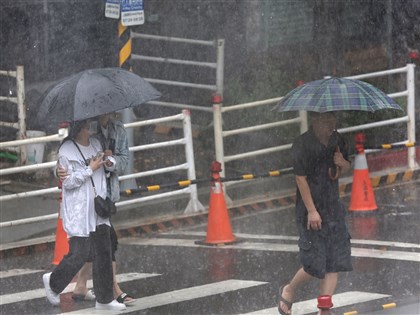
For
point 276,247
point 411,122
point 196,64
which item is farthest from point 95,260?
point 196,64

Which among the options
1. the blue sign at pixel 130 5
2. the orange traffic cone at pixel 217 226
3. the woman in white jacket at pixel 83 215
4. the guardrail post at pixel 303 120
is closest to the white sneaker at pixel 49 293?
the woman in white jacket at pixel 83 215

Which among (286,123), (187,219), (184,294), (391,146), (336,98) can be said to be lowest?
(184,294)

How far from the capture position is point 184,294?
10.4 meters

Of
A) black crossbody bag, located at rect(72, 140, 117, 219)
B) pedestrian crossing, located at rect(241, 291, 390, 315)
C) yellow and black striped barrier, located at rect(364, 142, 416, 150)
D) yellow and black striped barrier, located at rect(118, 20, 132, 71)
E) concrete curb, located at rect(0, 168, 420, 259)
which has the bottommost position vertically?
pedestrian crossing, located at rect(241, 291, 390, 315)

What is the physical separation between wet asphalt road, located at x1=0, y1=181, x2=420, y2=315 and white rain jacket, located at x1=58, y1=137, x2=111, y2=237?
0.87m

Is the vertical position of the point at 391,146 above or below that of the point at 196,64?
below

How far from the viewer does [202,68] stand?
20.1 m

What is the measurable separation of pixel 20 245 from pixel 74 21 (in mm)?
7773

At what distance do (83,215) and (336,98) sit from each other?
2503 millimetres

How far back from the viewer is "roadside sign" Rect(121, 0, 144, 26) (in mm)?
14648

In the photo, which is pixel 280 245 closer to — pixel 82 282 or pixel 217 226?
pixel 217 226

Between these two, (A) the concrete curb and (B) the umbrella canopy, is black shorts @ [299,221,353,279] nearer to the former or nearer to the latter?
(B) the umbrella canopy

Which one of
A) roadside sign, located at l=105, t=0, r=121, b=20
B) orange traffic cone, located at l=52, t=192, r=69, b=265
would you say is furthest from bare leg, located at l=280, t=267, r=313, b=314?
roadside sign, located at l=105, t=0, r=121, b=20

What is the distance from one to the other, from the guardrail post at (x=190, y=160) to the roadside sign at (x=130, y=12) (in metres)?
1.42
